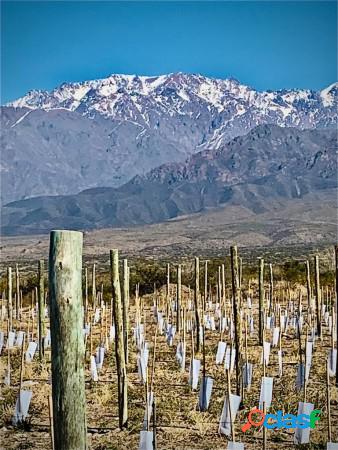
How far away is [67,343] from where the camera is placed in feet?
16.1

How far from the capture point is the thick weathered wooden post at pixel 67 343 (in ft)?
15.8

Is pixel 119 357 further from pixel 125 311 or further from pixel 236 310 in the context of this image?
pixel 125 311

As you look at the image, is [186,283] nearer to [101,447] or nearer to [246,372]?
[246,372]

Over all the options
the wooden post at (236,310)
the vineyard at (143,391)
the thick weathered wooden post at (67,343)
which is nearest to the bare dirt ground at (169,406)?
the vineyard at (143,391)

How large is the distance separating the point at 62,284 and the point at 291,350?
9253 mm

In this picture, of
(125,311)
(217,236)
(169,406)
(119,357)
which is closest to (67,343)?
(119,357)

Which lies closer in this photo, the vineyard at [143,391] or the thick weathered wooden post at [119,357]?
the vineyard at [143,391]

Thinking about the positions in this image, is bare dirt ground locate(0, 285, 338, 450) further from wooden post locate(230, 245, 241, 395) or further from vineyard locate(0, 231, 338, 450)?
wooden post locate(230, 245, 241, 395)

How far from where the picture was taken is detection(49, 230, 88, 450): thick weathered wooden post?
15.8 ft

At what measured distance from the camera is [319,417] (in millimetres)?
8266

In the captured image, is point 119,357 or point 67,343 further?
point 119,357

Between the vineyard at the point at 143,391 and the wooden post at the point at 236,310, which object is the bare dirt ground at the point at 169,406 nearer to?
the vineyard at the point at 143,391

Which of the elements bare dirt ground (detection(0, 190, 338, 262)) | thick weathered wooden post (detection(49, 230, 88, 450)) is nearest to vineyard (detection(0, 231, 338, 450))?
thick weathered wooden post (detection(49, 230, 88, 450))

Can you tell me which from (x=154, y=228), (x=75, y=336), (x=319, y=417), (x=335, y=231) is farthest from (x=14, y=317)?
(x=154, y=228)
